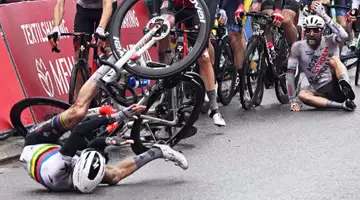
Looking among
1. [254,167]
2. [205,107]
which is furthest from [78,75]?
[254,167]

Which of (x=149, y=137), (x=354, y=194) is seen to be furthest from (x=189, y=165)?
(x=354, y=194)

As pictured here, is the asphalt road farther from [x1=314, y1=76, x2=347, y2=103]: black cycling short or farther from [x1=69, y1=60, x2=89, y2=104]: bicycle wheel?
[x1=69, y1=60, x2=89, y2=104]: bicycle wheel

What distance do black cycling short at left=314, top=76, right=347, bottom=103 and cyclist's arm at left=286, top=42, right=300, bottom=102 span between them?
0.30 meters

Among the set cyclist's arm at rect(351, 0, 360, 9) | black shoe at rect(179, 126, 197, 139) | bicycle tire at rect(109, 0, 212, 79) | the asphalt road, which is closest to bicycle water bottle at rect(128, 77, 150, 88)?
the asphalt road

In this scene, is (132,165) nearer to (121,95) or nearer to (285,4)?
(121,95)

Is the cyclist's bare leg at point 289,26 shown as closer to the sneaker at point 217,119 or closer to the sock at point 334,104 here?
the sock at point 334,104

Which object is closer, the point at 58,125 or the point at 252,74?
the point at 58,125

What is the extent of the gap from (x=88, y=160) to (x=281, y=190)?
57.3 inches

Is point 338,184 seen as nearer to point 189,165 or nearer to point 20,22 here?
point 189,165

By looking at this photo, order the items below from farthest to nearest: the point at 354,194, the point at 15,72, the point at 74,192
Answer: the point at 15,72 → the point at 74,192 → the point at 354,194

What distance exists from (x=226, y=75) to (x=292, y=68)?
2.66 ft

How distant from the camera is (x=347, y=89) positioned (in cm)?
974

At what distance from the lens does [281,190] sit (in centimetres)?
639

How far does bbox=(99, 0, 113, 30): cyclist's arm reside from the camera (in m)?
8.27
